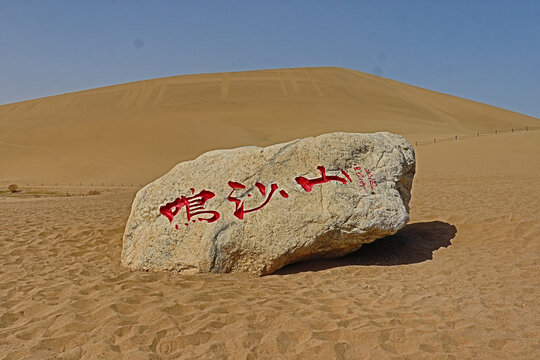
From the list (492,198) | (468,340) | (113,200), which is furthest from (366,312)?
(113,200)

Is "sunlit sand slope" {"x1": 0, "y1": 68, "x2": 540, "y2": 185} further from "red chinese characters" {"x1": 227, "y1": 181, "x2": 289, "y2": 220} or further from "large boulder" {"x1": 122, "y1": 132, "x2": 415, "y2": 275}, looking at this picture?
"red chinese characters" {"x1": 227, "y1": 181, "x2": 289, "y2": 220}

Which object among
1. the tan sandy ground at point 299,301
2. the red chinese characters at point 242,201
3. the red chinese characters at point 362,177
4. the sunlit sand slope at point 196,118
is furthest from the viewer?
the sunlit sand slope at point 196,118

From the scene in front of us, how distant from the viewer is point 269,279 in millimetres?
5746

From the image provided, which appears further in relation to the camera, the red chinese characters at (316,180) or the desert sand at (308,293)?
the red chinese characters at (316,180)

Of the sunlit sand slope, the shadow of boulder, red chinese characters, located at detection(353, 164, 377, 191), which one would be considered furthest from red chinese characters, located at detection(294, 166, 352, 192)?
the sunlit sand slope

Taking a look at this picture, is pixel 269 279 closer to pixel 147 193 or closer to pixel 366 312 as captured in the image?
pixel 366 312

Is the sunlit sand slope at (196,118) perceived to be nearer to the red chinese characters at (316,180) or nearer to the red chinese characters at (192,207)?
the red chinese characters at (192,207)

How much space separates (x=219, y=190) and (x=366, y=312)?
9.14ft

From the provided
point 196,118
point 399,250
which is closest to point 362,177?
point 399,250

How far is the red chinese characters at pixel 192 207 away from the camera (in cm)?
612

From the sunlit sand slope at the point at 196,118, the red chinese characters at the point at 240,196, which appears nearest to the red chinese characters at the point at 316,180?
the red chinese characters at the point at 240,196

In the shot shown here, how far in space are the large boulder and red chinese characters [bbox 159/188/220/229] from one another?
2cm

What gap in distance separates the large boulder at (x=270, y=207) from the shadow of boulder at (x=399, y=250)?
184 millimetres

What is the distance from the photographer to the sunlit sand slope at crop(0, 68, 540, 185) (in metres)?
29.7
